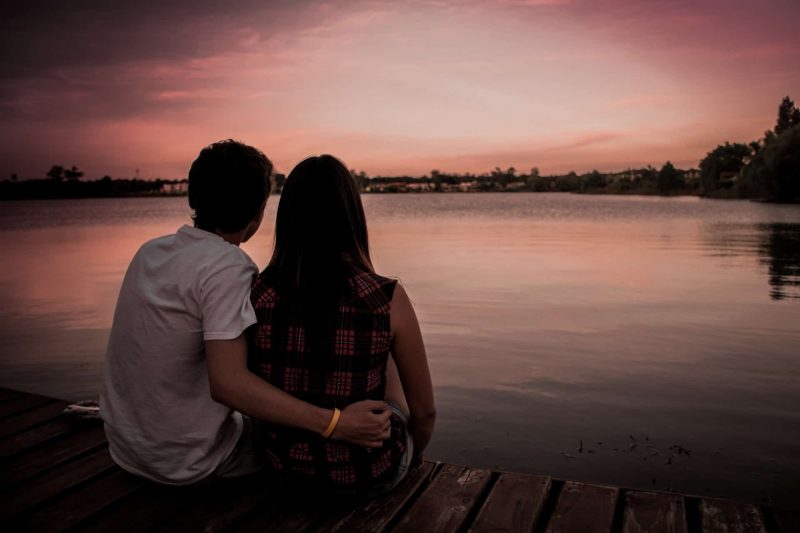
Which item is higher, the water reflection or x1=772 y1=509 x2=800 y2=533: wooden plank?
x1=772 y1=509 x2=800 y2=533: wooden plank

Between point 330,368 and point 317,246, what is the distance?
1.71 ft

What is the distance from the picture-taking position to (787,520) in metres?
2.81

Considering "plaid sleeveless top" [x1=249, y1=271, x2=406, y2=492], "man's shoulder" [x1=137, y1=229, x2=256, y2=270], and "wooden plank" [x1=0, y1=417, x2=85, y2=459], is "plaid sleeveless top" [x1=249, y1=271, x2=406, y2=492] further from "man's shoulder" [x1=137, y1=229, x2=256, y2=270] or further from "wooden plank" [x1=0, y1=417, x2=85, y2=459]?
"wooden plank" [x1=0, y1=417, x2=85, y2=459]

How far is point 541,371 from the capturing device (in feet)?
26.5

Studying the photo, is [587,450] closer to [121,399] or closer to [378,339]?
[378,339]

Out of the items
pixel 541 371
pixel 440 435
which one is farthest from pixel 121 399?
pixel 541 371

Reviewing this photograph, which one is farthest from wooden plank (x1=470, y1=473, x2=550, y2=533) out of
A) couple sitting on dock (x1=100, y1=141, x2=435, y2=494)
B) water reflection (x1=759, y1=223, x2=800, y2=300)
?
water reflection (x1=759, y1=223, x2=800, y2=300)

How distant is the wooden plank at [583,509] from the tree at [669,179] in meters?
138

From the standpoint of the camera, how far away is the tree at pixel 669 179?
12719 cm

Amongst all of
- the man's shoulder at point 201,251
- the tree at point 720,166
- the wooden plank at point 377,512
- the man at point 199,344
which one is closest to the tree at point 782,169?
the tree at point 720,166

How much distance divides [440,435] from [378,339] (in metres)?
3.94

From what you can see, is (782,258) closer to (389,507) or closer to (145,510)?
(389,507)

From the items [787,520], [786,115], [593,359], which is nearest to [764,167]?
[786,115]

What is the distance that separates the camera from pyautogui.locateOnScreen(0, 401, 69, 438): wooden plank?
14.1 ft
